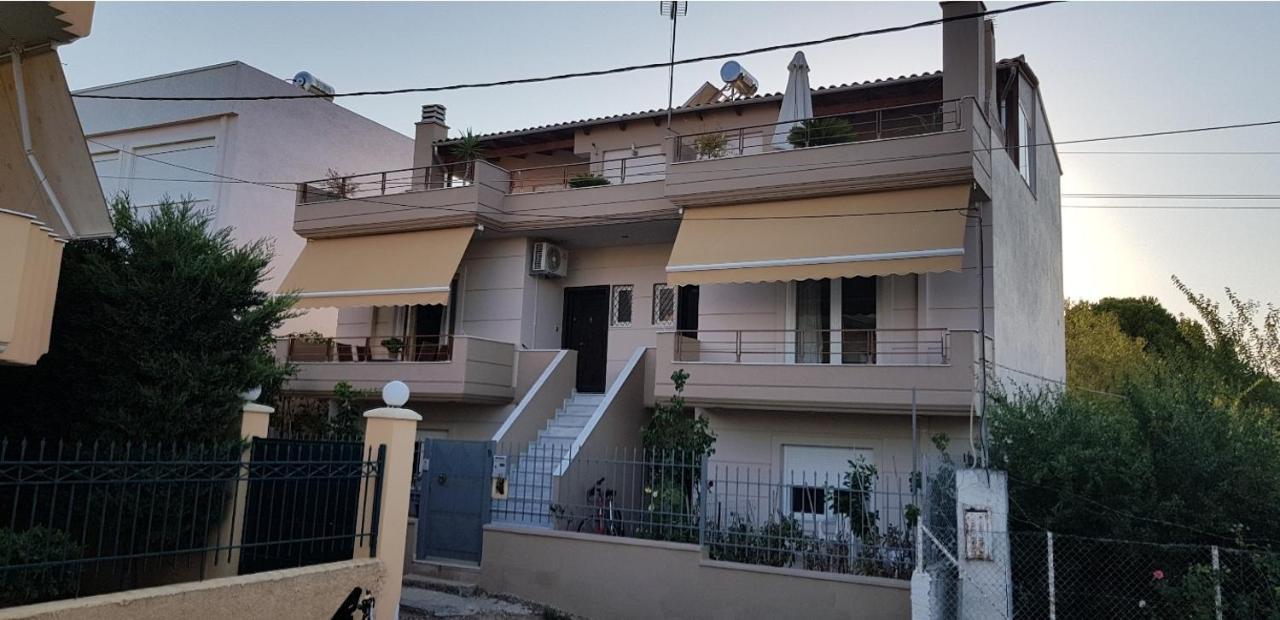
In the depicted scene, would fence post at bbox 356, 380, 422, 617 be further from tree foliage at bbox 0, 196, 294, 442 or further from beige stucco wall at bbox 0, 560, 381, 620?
tree foliage at bbox 0, 196, 294, 442

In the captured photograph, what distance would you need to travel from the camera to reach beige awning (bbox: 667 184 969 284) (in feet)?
40.4

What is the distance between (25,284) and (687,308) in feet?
37.4

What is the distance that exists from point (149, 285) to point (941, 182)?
396 inches

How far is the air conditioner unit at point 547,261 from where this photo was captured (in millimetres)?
17266

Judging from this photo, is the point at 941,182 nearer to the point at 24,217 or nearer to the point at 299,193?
the point at 24,217

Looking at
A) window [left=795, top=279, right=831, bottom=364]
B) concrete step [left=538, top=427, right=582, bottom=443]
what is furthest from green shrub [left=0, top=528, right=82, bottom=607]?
window [left=795, top=279, right=831, bottom=364]

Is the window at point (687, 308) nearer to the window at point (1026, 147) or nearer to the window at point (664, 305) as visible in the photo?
the window at point (664, 305)

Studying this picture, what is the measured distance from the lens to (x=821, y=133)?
14.1 meters

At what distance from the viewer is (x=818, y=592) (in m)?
9.78

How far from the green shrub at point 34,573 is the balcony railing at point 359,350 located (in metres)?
8.89

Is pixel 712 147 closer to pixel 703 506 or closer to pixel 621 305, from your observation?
pixel 621 305

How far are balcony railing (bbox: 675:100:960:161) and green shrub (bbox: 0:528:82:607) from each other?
33.6 ft

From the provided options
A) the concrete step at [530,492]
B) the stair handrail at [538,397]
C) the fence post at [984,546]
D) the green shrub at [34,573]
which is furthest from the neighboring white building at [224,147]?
the fence post at [984,546]

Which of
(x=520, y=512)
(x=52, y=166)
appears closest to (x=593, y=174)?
(x=520, y=512)
